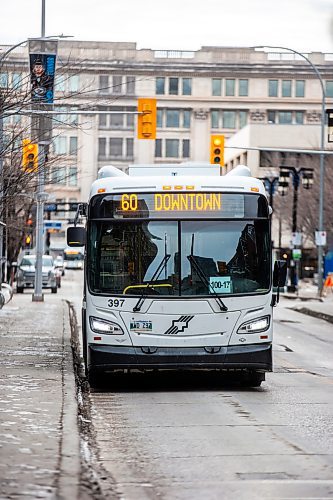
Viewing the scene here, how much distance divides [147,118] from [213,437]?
21412 mm

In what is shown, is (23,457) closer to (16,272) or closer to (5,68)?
(5,68)

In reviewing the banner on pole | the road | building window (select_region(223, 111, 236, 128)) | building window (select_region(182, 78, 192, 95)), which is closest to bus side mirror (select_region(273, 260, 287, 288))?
the road

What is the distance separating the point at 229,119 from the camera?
421 feet

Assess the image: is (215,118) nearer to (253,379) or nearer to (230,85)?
(230,85)

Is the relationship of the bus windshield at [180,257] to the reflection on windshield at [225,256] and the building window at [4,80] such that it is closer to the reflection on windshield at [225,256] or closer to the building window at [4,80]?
the reflection on windshield at [225,256]

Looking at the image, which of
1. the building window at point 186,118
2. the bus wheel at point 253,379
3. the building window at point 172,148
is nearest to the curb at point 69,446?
the bus wheel at point 253,379

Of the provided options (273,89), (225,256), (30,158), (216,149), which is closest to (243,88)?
(273,89)

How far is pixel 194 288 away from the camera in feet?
51.8

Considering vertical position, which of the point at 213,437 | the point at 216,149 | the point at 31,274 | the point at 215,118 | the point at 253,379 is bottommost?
the point at 31,274

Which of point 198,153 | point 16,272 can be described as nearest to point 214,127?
point 198,153

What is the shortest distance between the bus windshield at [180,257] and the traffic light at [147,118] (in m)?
15.9

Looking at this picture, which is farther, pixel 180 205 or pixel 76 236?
pixel 76 236

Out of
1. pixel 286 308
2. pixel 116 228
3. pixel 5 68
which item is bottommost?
pixel 286 308

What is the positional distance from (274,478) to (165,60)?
4546 inches
